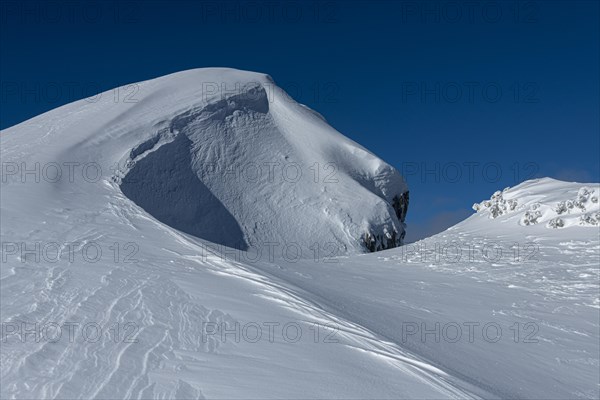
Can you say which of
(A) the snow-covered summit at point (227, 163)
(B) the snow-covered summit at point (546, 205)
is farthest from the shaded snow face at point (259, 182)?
(B) the snow-covered summit at point (546, 205)

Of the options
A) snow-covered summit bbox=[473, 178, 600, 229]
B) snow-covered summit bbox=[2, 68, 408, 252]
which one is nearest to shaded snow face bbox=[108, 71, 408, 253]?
snow-covered summit bbox=[2, 68, 408, 252]

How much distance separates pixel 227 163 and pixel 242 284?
1120 cm

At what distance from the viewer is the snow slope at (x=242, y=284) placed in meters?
3.77

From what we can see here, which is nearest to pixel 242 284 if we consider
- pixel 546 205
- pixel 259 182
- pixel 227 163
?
pixel 546 205

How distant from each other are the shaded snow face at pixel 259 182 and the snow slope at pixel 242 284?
0.07m

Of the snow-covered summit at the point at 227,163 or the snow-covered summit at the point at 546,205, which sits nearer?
the snow-covered summit at the point at 546,205

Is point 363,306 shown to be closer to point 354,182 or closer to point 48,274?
point 48,274

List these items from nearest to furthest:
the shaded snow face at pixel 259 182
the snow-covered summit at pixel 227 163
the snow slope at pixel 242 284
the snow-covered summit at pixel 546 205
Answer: the snow slope at pixel 242 284, the snow-covered summit at pixel 546 205, the snow-covered summit at pixel 227 163, the shaded snow face at pixel 259 182

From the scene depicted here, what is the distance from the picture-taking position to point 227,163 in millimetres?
16922

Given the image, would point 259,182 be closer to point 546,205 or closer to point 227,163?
point 227,163

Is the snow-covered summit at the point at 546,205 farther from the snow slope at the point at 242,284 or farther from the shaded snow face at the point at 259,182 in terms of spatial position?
the shaded snow face at the point at 259,182

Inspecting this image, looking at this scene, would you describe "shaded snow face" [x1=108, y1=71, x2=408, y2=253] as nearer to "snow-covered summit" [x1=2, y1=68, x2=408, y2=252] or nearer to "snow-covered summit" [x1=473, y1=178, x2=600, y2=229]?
"snow-covered summit" [x1=2, y1=68, x2=408, y2=252]

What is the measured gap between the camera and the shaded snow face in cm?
1500

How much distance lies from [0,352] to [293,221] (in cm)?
1199
